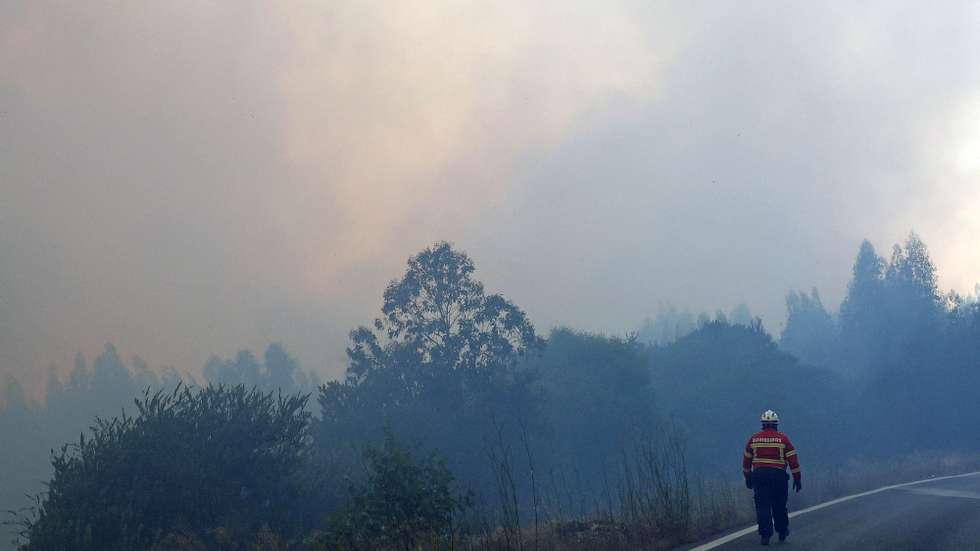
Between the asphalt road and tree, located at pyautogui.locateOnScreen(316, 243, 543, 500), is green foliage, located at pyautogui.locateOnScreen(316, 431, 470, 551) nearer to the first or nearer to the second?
the asphalt road

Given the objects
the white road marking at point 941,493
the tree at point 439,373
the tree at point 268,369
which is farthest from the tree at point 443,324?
the tree at point 268,369

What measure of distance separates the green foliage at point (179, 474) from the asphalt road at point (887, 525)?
510 inches

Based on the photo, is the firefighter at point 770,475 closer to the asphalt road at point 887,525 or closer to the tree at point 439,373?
the asphalt road at point 887,525

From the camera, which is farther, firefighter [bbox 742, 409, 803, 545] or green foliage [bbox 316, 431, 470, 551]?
green foliage [bbox 316, 431, 470, 551]

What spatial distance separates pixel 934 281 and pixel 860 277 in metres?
6.66

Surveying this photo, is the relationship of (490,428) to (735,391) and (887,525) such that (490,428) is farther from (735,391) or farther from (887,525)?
(887,525)

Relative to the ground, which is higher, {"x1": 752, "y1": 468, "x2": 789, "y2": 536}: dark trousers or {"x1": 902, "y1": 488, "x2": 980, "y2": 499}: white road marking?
{"x1": 752, "y1": 468, "x2": 789, "y2": 536}: dark trousers

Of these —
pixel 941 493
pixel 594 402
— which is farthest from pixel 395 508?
pixel 594 402

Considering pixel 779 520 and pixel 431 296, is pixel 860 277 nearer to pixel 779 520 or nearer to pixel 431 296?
pixel 431 296

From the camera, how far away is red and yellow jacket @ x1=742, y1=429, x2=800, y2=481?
11023mm

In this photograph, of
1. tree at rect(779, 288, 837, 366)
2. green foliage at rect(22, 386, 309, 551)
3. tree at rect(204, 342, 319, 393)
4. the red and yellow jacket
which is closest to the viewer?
the red and yellow jacket

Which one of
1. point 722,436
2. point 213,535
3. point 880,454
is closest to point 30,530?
point 213,535

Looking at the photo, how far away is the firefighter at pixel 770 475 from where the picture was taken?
34.7ft

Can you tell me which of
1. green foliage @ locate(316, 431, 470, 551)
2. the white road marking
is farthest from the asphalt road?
green foliage @ locate(316, 431, 470, 551)
